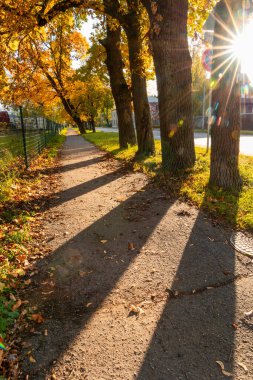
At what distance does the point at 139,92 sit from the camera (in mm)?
10383

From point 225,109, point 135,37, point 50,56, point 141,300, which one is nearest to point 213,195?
point 225,109

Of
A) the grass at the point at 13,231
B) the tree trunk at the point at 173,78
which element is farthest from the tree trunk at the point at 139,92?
the grass at the point at 13,231

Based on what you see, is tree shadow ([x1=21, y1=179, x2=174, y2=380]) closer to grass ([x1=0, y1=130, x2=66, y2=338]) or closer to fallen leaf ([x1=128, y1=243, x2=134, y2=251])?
fallen leaf ([x1=128, y1=243, x2=134, y2=251])

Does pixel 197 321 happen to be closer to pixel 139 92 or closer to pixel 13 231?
pixel 13 231

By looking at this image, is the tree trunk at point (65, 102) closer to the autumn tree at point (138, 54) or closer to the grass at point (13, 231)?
the autumn tree at point (138, 54)

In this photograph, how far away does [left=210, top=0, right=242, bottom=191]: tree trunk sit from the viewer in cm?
521

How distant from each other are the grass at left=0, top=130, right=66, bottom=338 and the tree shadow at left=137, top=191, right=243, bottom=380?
142 centimetres

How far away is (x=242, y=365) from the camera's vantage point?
2111 millimetres

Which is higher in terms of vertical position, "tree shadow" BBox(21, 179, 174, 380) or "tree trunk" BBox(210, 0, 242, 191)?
"tree trunk" BBox(210, 0, 242, 191)

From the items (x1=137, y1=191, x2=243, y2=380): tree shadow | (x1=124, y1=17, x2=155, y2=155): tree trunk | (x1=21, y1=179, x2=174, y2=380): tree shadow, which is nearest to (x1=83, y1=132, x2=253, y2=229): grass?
(x1=21, y1=179, x2=174, y2=380): tree shadow

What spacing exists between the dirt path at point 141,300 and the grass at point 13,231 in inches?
10.3

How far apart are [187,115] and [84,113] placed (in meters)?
37.3

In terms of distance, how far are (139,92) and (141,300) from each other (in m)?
8.89

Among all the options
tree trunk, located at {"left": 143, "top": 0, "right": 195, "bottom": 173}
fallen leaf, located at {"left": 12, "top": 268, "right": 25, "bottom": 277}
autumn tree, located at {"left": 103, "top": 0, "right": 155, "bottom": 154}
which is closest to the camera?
fallen leaf, located at {"left": 12, "top": 268, "right": 25, "bottom": 277}
